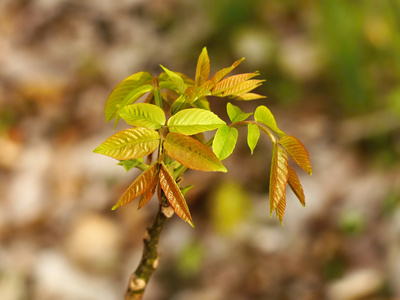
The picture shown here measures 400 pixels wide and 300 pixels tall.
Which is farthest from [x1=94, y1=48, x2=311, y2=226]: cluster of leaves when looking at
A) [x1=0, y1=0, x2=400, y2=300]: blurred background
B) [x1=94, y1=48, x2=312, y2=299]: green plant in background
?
[x1=0, y1=0, x2=400, y2=300]: blurred background

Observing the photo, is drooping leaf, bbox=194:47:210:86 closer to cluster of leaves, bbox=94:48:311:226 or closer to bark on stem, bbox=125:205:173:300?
cluster of leaves, bbox=94:48:311:226

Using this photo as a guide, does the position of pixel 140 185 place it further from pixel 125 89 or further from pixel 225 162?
pixel 225 162

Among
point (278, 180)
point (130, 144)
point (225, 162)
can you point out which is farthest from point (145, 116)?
point (225, 162)

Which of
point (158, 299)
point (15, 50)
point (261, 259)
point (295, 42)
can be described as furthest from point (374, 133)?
point (15, 50)

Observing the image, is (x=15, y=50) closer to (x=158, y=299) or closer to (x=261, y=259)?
(x=158, y=299)

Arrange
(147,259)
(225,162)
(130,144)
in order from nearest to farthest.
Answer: (130,144) → (147,259) → (225,162)

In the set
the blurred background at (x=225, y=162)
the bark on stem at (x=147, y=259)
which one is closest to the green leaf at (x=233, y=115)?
the bark on stem at (x=147, y=259)

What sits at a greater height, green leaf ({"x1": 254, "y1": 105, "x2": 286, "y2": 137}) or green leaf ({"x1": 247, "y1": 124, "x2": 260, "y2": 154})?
green leaf ({"x1": 254, "y1": 105, "x2": 286, "y2": 137})
